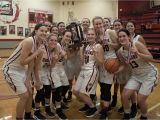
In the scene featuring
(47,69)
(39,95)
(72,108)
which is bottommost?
(72,108)

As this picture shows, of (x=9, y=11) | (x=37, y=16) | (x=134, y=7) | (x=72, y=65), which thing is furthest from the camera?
(x=37, y=16)

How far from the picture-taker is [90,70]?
493cm

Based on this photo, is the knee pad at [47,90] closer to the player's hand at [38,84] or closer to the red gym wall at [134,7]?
the player's hand at [38,84]

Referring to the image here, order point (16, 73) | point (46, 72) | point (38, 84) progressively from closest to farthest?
point (16, 73) → point (38, 84) → point (46, 72)

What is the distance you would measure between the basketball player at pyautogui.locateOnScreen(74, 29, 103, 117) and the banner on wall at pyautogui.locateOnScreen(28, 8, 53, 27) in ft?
51.4

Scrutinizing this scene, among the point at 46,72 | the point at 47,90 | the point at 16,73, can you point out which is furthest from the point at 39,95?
the point at 16,73

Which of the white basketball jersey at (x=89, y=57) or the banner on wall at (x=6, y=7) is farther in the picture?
the banner on wall at (x=6, y=7)

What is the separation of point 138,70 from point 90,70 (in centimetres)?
90

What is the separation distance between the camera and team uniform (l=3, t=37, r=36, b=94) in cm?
407

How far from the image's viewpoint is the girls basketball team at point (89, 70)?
419 cm

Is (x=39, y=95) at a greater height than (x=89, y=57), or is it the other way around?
(x=89, y=57)

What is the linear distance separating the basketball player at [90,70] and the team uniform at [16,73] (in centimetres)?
122

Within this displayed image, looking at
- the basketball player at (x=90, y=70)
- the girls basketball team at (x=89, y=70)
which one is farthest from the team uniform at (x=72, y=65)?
the basketball player at (x=90, y=70)

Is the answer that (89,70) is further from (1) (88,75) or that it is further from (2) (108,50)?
(2) (108,50)
